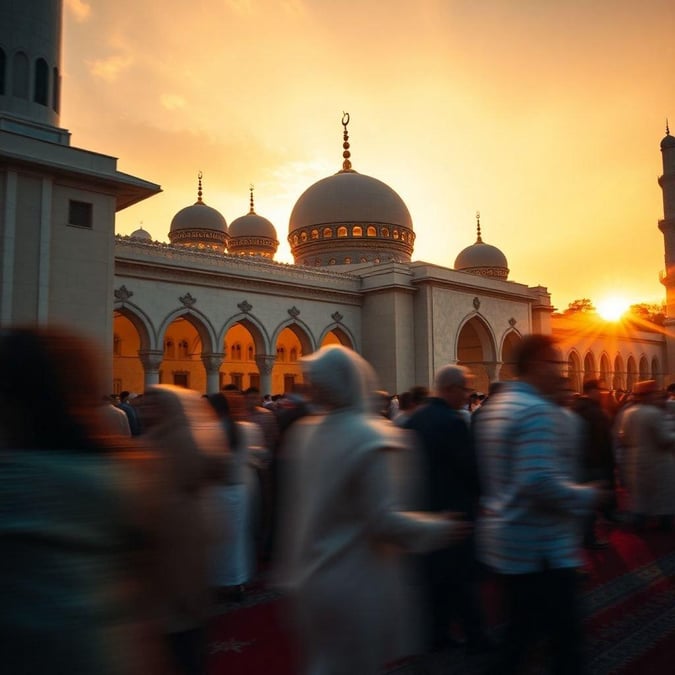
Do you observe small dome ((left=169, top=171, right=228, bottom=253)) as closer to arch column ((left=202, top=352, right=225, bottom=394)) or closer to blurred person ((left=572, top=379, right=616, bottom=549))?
arch column ((left=202, top=352, right=225, bottom=394))

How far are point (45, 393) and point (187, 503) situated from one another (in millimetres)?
930

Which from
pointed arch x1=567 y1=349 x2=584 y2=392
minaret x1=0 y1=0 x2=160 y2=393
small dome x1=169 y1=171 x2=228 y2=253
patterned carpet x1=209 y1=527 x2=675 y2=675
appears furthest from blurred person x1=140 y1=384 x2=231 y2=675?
A: pointed arch x1=567 y1=349 x2=584 y2=392

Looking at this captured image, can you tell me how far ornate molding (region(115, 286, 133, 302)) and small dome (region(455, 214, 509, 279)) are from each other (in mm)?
25553

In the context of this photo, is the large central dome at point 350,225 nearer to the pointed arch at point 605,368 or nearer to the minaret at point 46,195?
the pointed arch at point 605,368

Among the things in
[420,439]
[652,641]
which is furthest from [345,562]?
[652,641]

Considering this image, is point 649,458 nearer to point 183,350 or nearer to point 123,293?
point 123,293

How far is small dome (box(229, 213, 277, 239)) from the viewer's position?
4003 centimetres

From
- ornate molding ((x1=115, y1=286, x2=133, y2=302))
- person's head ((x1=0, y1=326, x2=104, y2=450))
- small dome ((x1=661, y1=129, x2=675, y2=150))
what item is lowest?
person's head ((x1=0, y1=326, x2=104, y2=450))

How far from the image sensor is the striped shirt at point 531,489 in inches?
105

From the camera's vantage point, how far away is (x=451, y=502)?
4.01 meters

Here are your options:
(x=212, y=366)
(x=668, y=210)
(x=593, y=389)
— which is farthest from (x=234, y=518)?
(x=668, y=210)

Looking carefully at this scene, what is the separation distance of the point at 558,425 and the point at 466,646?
211cm

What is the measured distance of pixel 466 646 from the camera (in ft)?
13.6

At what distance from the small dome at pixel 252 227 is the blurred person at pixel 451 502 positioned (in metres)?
37.0
